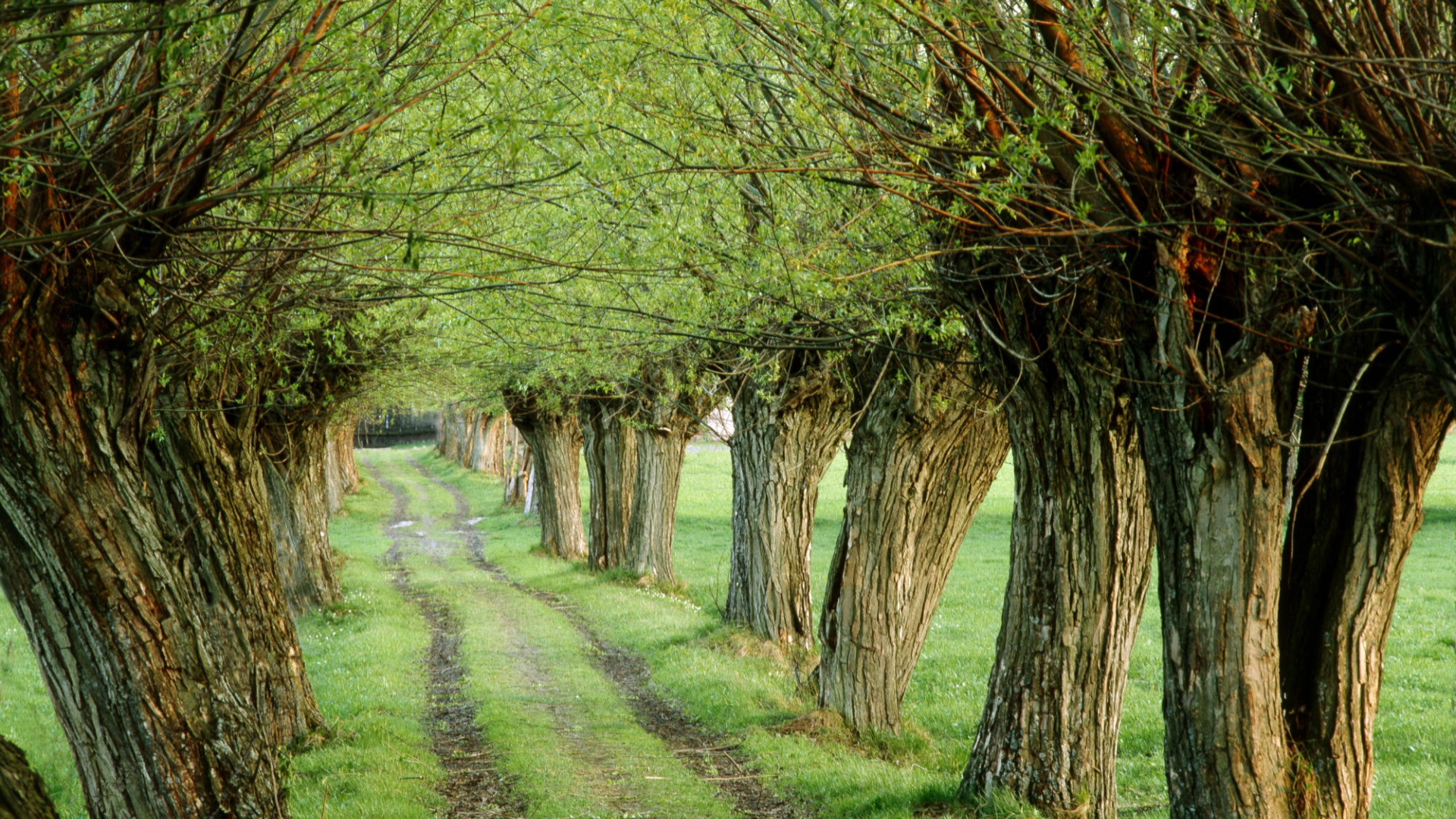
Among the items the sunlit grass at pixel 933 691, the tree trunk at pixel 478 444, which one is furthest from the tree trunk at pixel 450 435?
the sunlit grass at pixel 933 691

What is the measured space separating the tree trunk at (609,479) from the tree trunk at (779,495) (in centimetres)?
836

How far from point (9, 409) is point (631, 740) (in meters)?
8.05

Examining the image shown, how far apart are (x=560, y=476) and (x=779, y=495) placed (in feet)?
52.0

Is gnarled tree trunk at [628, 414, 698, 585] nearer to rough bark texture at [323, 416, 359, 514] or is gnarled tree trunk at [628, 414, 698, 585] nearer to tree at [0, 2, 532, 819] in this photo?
tree at [0, 2, 532, 819]

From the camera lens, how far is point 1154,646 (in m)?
20.4

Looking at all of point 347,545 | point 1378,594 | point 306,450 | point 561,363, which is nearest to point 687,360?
point 561,363

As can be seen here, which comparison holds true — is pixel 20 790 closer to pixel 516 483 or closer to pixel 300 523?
pixel 300 523

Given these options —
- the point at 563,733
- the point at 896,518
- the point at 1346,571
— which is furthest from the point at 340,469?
the point at 1346,571

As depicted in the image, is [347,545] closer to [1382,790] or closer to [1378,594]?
[1382,790]

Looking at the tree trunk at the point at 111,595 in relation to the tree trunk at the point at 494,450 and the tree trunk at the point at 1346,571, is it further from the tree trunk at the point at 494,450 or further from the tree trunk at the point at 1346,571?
the tree trunk at the point at 494,450

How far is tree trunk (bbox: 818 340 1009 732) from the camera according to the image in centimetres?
1091

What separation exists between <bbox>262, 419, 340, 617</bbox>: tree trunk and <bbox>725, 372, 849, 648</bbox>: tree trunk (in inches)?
338

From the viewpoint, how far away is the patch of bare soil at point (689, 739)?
1000 centimetres

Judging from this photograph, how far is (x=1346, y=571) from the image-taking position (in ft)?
18.5
